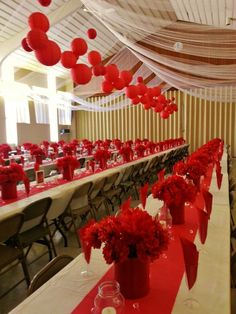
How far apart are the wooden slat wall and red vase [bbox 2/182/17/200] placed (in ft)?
39.8

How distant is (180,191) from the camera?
234cm

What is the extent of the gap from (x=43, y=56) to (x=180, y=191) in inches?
135

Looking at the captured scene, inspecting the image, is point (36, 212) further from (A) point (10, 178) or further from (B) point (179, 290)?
(B) point (179, 290)

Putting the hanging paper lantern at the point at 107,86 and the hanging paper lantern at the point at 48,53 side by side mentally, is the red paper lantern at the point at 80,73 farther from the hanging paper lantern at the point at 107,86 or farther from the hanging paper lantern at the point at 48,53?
the hanging paper lantern at the point at 107,86

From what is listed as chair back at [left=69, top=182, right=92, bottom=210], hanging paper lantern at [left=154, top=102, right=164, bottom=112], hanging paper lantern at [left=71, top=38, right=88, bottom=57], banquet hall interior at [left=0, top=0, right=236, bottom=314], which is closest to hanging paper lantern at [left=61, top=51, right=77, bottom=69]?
banquet hall interior at [left=0, top=0, right=236, bottom=314]

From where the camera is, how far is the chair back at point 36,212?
3.03 meters

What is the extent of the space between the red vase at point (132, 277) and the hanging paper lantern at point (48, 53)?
4.05m

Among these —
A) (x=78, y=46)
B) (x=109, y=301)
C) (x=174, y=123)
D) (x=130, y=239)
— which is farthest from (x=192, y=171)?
(x=174, y=123)

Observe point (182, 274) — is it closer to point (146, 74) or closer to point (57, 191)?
point (57, 191)

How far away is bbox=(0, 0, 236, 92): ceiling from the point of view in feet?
18.3

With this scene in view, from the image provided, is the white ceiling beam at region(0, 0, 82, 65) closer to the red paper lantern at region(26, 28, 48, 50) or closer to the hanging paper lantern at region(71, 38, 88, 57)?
the hanging paper lantern at region(71, 38, 88, 57)

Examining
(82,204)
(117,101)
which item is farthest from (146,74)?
(82,204)

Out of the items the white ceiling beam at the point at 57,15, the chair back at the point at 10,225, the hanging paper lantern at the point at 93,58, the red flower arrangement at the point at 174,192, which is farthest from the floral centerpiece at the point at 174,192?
the white ceiling beam at the point at 57,15

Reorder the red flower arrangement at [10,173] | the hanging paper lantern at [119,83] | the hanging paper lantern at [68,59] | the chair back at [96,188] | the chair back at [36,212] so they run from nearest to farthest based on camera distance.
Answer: the chair back at [36,212], the red flower arrangement at [10,173], the chair back at [96,188], the hanging paper lantern at [68,59], the hanging paper lantern at [119,83]
